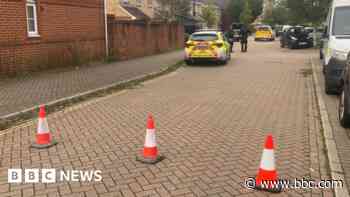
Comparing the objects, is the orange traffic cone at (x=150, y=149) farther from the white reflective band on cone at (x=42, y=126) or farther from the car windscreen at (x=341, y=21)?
the car windscreen at (x=341, y=21)

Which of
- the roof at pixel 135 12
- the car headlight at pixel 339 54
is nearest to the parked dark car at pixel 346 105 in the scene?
the car headlight at pixel 339 54

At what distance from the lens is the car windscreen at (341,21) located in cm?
1051

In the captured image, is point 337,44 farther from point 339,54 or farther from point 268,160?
point 268,160

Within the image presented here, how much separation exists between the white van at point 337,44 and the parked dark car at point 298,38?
1879 centimetres

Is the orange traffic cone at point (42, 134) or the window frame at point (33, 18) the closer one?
the orange traffic cone at point (42, 134)

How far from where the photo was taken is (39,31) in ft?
44.4

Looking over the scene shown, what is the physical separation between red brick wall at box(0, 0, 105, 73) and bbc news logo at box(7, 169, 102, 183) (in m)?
8.02

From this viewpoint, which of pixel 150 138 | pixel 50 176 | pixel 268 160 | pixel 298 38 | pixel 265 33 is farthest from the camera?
pixel 265 33

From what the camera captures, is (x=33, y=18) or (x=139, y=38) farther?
(x=139, y=38)

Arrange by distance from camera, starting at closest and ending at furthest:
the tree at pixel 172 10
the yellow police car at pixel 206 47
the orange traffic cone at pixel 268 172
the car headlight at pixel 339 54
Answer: the orange traffic cone at pixel 268 172
the car headlight at pixel 339 54
the yellow police car at pixel 206 47
the tree at pixel 172 10

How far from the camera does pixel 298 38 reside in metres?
29.6

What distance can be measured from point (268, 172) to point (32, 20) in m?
11.3

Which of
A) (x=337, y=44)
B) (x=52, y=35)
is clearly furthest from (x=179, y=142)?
(x=52, y=35)

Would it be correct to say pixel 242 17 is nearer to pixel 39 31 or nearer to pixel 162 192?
pixel 39 31
